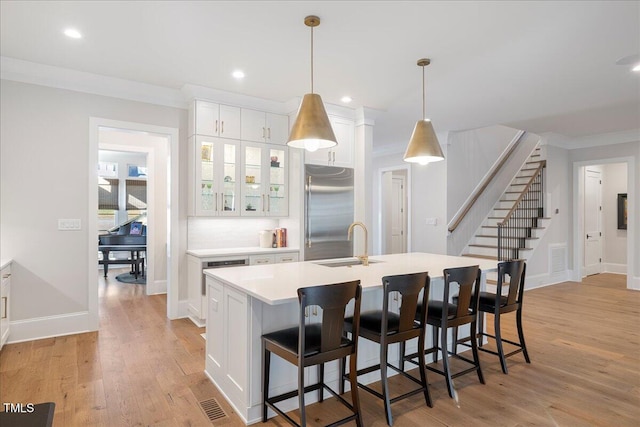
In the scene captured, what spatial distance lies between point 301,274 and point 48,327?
295 centimetres

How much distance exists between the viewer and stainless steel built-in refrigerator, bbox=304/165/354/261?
4877 millimetres

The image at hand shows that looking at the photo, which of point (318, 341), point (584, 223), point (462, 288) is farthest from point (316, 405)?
point (584, 223)

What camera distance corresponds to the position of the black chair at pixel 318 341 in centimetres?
201

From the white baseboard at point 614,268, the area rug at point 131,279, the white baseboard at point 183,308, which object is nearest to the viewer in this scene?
the white baseboard at point 183,308

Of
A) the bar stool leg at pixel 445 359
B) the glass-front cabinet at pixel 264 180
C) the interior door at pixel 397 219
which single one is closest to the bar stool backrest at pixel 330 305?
the bar stool leg at pixel 445 359

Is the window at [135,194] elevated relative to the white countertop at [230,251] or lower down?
elevated

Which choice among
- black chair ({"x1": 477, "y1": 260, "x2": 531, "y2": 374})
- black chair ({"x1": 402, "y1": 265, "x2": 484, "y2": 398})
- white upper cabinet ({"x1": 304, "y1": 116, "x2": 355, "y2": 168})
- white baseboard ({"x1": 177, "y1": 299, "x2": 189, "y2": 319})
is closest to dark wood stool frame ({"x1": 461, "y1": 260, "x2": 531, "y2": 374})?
black chair ({"x1": 477, "y1": 260, "x2": 531, "y2": 374})

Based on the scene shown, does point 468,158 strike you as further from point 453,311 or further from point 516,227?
point 453,311

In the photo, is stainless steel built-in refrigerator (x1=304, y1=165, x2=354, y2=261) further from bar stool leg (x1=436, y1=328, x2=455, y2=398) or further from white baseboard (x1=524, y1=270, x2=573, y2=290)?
white baseboard (x1=524, y1=270, x2=573, y2=290)

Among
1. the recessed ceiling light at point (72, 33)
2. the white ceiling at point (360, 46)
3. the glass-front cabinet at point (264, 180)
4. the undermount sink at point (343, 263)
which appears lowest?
the undermount sink at point (343, 263)

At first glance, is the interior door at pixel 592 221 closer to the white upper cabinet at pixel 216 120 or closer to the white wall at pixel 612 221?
the white wall at pixel 612 221

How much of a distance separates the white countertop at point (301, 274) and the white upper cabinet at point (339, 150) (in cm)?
192

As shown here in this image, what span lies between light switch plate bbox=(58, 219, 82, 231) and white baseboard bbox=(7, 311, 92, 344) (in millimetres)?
921

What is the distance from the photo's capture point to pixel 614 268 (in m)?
8.09
